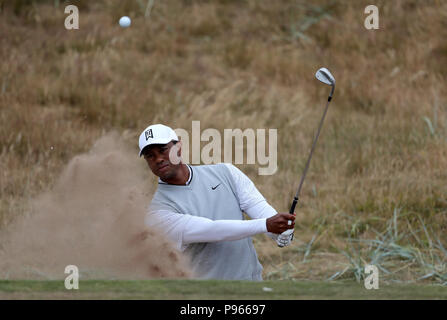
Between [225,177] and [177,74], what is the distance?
736cm

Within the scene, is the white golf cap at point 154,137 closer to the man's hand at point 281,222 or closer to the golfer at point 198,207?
the golfer at point 198,207

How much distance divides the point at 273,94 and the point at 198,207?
6762 millimetres

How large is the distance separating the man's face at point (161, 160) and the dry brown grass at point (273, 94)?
3.19 metres

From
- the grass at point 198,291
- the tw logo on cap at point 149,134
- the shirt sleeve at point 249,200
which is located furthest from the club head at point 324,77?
the grass at point 198,291

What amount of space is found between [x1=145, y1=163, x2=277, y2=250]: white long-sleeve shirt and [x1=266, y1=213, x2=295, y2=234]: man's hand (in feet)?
0.21

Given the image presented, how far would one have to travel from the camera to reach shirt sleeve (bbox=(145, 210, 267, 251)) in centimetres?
532

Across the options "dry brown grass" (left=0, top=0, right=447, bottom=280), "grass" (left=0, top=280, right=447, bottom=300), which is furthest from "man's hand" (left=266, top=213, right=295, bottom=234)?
"dry brown grass" (left=0, top=0, right=447, bottom=280)

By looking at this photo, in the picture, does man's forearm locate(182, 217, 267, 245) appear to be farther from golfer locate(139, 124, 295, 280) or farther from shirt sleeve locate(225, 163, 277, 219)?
shirt sleeve locate(225, 163, 277, 219)

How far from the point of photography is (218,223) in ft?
17.6

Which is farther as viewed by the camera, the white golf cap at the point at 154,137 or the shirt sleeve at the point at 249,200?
the shirt sleeve at the point at 249,200

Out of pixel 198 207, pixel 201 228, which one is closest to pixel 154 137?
pixel 198 207

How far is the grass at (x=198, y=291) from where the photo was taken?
4051 millimetres

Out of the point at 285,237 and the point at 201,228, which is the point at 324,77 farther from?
the point at 201,228

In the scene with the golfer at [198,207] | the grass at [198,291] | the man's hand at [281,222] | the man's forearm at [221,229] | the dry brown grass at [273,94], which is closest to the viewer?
the grass at [198,291]
